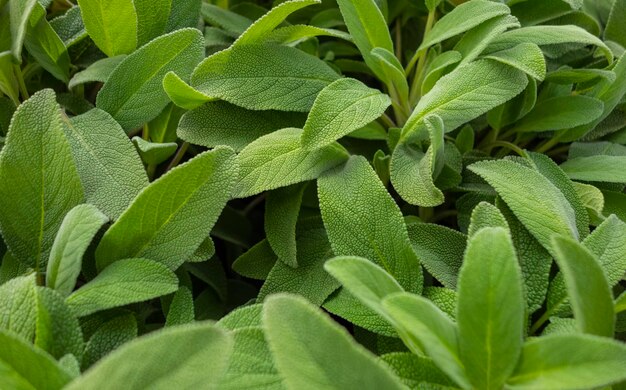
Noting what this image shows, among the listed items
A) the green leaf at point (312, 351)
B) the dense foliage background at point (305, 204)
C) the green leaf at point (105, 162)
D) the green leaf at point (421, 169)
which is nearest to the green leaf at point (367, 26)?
the dense foliage background at point (305, 204)

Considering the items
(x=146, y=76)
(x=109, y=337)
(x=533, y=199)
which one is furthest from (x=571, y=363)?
(x=146, y=76)

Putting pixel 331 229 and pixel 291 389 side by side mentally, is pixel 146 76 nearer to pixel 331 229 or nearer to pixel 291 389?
pixel 331 229

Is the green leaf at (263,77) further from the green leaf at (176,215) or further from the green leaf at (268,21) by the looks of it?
the green leaf at (176,215)

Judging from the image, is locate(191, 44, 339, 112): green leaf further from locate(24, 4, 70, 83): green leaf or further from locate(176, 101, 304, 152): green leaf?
locate(24, 4, 70, 83): green leaf

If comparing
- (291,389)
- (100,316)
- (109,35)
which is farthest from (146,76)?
(291,389)

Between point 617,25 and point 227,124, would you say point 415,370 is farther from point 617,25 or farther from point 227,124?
point 617,25
